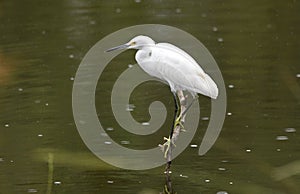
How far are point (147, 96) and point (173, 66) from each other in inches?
95.9

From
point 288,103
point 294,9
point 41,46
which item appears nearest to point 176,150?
point 288,103

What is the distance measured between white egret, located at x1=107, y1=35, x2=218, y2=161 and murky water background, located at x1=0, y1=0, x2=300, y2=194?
699mm

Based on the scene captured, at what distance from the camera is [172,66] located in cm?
583

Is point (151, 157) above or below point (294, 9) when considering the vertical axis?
below

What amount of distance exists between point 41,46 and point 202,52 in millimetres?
1834

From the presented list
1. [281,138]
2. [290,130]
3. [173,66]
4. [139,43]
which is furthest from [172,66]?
[290,130]

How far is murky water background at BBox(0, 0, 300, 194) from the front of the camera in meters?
6.35

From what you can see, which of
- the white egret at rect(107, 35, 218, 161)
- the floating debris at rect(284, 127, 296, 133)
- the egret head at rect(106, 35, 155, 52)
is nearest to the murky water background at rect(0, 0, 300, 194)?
the floating debris at rect(284, 127, 296, 133)

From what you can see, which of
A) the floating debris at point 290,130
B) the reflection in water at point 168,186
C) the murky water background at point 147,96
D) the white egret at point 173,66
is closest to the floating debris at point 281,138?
the murky water background at point 147,96

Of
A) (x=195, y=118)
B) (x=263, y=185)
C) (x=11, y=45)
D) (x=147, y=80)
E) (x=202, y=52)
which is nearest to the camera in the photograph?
(x=263, y=185)

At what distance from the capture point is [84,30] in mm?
10820

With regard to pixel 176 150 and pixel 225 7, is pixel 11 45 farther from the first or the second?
pixel 176 150

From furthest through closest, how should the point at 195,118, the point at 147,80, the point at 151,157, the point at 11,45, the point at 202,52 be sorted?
the point at 11,45 < the point at 202,52 < the point at 147,80 < the point at 195,118 < the point at 151,157

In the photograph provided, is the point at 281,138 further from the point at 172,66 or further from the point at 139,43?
the point at 139,43
